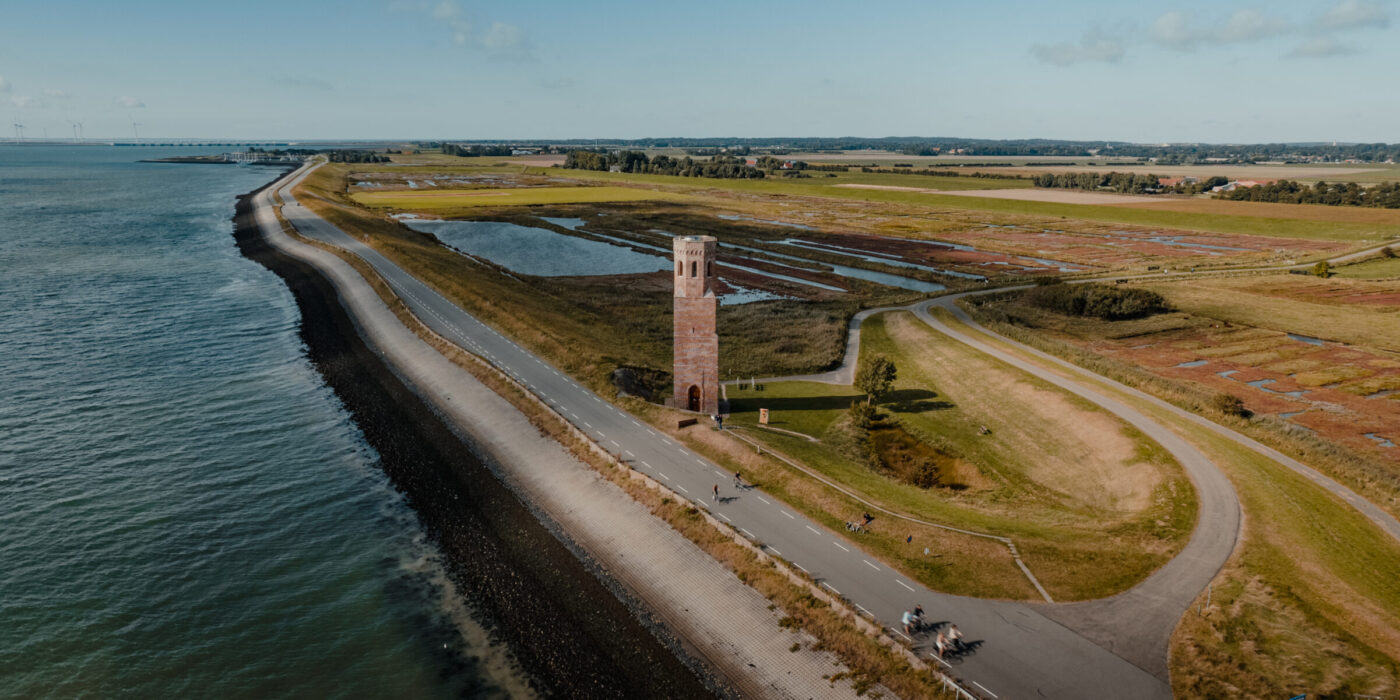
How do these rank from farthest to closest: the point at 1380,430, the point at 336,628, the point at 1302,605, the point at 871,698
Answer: the point at 1380,430, the point at 336,628, the point at 1302,605, the point at 871,698

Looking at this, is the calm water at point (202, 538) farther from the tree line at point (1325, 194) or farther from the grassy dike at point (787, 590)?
the tree line at point (1325, 194)

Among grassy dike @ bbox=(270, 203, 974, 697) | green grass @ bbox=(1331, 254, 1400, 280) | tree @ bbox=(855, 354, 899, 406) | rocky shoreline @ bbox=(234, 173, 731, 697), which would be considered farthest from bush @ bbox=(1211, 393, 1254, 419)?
green grass @ bbox=(1331, 254, 1400, 280)

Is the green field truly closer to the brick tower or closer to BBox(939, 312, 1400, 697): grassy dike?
the brick tower

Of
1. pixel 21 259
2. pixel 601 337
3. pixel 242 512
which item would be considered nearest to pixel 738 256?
pixel 601 337

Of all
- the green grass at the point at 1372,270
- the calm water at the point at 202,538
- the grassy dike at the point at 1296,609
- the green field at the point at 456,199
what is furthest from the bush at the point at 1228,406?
the green field at the point at 456,199

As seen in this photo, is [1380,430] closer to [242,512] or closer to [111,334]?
Result: [242,512]

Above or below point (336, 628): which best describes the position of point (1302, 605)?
above
